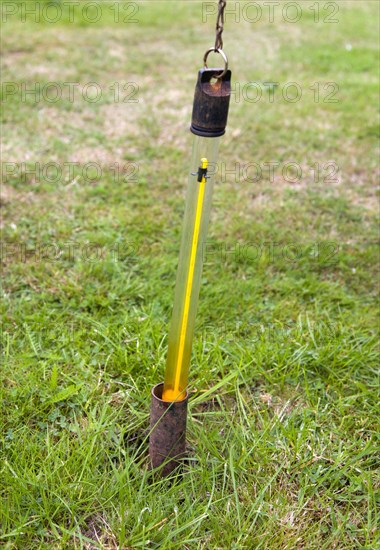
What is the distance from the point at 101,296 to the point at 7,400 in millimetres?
677

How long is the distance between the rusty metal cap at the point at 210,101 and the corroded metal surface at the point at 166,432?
0.78m

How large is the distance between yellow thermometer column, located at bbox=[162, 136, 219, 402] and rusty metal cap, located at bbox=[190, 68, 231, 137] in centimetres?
3

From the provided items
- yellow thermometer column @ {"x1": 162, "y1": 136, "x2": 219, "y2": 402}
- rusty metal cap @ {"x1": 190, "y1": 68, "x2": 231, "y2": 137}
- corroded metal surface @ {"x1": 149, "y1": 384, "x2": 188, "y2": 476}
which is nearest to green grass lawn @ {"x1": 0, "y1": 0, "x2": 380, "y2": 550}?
corroded metal surface @ {"x1": 149, "y1": 384, "x2": 188, "y2": 476}

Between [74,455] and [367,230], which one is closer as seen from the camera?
[74,455]

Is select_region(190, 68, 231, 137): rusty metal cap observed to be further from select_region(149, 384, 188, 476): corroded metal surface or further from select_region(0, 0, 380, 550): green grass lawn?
select_region(0, 0, 380, 550): green grass lawn

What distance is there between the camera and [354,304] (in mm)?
2662

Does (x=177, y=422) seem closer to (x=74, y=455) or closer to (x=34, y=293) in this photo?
(x=74, y=455)

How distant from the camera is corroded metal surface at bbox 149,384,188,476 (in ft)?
5.65

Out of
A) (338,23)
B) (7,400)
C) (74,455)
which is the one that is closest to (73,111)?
(7,400)

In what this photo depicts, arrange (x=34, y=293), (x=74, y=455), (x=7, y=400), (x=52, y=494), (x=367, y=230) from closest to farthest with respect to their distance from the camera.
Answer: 1. (x=52, y=494)
2. (x=74, y=455)
3. (x=7, y=400)
4. (x=34, y=293)
5. (x=367, y=230)

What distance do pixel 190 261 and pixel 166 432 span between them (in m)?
0.52

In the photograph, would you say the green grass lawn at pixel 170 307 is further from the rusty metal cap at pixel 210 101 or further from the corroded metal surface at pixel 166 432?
the rusty metal cap at pixel 210 101

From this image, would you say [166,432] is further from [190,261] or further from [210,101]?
[210,101]

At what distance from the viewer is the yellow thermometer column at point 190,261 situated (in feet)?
4.82
